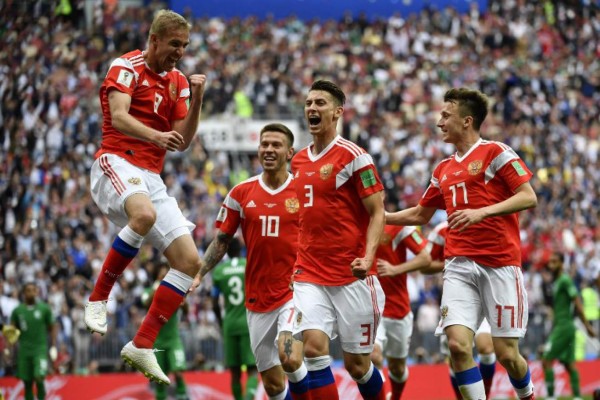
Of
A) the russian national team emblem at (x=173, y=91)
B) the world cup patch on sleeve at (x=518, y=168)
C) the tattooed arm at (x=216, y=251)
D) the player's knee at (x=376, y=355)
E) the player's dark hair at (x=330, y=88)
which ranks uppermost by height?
the player's dark hair at (x=330, y=88)

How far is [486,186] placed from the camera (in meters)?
9.66

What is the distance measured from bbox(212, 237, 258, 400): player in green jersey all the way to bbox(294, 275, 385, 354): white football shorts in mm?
4834

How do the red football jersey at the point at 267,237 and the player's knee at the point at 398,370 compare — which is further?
the player's knee at the point at 398,370

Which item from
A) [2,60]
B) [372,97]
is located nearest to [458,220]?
[2,60]

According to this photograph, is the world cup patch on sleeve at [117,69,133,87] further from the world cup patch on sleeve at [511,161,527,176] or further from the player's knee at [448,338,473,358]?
the player's knee at [448,338,473,358]

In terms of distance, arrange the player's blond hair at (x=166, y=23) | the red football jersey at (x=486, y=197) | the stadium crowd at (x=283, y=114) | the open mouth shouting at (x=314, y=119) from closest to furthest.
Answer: the player's blond hair at (x=166, y=23) < the open mouth shouting at (x=314, y=119) < the red football jersey at (x=486, y=197) < the stadium crowd at (x=283, y=114)

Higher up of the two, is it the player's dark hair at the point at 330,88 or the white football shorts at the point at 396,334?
the player's dark hair at the point at 330,88

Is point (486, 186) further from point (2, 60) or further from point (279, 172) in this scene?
point (2, 60)

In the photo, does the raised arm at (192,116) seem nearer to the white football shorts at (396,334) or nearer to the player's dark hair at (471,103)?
the player's dark hair at (471,103)

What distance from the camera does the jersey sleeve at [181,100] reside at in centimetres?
895

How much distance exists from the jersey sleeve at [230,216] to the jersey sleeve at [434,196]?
1921 millimetres

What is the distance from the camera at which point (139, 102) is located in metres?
8.66

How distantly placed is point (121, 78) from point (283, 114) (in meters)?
22.2

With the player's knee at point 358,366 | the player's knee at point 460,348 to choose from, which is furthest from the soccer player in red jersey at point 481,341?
the player's knee at point 358,366
